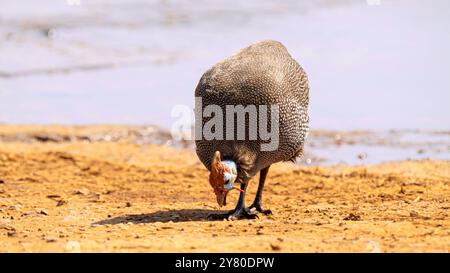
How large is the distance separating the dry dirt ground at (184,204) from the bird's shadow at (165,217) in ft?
0.03

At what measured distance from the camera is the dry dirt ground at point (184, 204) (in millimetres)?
6590

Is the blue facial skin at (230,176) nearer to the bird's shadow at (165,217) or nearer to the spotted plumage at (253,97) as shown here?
the spotted plumage at (253,97)

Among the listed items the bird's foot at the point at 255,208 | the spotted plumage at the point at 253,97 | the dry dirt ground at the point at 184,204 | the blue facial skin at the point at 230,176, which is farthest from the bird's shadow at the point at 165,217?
the blue facial skin at the point at 230,176

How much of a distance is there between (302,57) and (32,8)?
32.1 ft

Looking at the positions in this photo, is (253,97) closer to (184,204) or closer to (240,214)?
(240,214)

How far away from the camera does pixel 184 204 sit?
9.53 meters

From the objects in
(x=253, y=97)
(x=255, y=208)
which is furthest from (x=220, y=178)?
(x=255, y=208)

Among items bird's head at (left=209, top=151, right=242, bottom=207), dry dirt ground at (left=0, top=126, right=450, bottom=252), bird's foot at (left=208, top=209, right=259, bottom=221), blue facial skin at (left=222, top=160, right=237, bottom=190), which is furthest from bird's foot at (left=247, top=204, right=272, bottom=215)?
bird's head at (left=209, top=151, right=242, bottom=207)

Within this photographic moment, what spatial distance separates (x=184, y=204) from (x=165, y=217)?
1.07 metres

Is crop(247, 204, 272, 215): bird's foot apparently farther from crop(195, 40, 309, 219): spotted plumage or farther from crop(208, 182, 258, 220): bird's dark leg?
crop(195, 40, 309, 219): spotted plumage

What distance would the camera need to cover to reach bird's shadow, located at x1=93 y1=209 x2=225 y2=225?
323 inches

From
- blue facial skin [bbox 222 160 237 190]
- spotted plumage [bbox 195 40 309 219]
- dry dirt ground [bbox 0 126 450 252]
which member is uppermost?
spotted plumage [bbox 195 40 309 219]

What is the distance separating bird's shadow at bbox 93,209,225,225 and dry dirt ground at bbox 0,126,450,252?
0.01m
